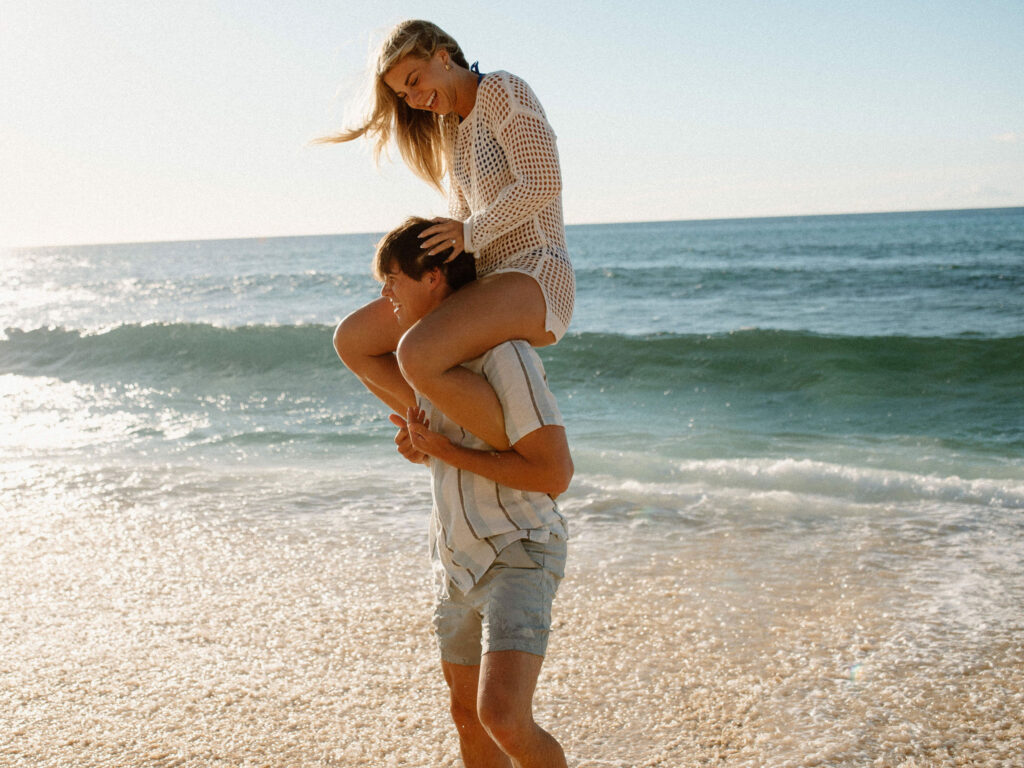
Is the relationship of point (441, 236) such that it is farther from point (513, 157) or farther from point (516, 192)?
point (513, 157)

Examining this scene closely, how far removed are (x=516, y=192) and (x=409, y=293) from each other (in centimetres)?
41

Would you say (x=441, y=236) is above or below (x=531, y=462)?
above

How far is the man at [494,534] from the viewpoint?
77.3 inches

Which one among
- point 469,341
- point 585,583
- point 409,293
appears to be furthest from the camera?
point 585,583

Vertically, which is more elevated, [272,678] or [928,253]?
[928,253]

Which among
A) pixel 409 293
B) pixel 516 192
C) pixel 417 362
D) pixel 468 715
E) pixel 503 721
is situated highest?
pixel 516 192

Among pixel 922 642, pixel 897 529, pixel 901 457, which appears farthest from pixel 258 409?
pixel 922 642

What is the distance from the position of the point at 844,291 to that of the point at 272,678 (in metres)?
19.8

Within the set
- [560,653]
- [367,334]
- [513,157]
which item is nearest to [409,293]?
[367,334]

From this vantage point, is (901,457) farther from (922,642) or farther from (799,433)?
(922,642)

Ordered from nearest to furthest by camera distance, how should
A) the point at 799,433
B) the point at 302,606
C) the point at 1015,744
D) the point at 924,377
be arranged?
the point at 1015,744 < the point at 302,606 < the point at 799,433 < the point at 924,377

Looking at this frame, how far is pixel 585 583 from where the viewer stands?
4.38 m

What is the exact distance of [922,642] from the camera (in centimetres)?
365

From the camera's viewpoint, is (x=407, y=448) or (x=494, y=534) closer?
(x=494, y=534)
